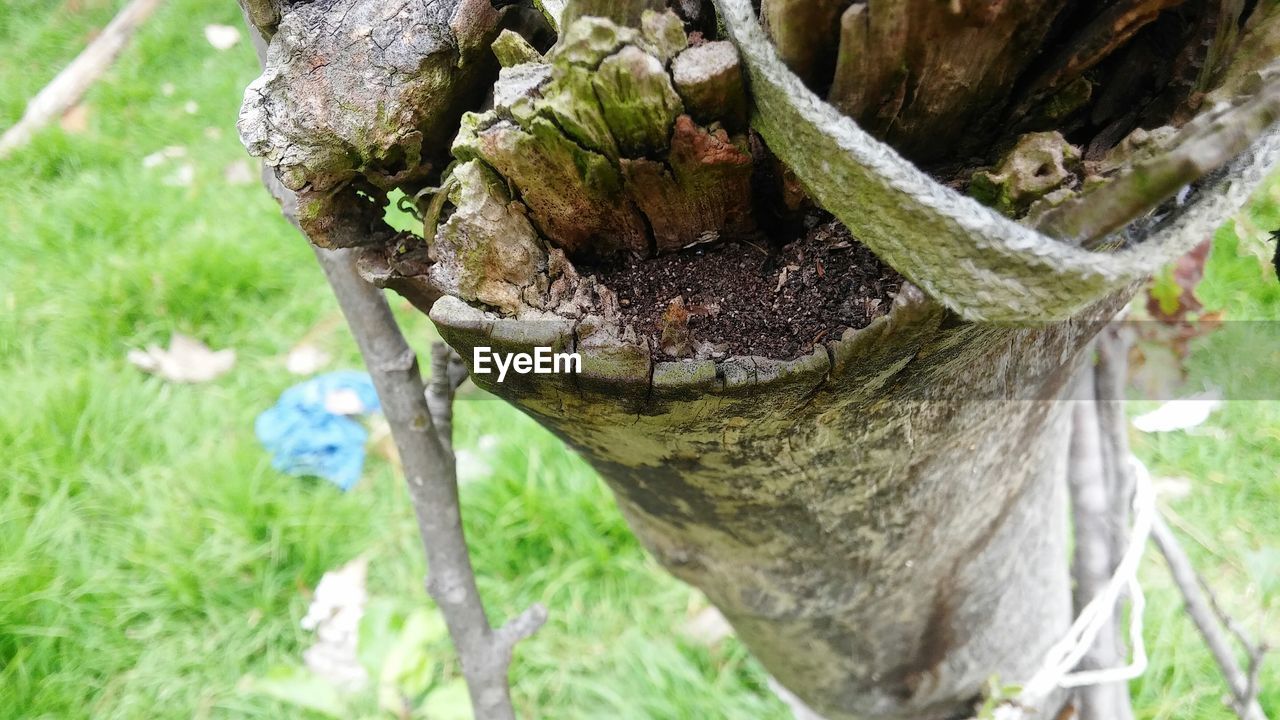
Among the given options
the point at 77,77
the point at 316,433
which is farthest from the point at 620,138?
the point at 77,77

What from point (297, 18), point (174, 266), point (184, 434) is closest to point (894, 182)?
point (297, 18)

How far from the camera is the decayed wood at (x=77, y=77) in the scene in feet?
11.2

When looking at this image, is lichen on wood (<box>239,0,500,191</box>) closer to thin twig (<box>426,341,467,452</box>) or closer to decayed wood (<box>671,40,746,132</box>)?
decayed wood (<box>671,40,746,132</box>)

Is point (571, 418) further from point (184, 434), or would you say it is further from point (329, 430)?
point (184, 434)

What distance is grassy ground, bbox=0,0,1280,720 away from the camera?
1856mm

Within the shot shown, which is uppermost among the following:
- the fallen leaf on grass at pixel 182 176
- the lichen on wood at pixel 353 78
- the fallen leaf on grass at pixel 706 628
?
the fallen leaf on grass at pixel 182 176

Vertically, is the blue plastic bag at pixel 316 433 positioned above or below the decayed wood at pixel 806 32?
above

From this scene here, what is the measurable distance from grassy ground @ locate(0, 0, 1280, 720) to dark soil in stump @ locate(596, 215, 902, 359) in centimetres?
147

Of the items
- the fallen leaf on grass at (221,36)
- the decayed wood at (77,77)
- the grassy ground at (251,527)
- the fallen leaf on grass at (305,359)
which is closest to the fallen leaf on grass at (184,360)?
the grassy ground at (251,527)

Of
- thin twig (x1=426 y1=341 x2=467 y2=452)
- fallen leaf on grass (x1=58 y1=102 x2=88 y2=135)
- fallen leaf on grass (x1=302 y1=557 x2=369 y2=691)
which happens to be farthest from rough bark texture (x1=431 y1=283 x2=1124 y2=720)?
fallen leaf on grass (x1=58 y1=102 x2=88 y2=135)

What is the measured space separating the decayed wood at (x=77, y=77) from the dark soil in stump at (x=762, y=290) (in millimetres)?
3694

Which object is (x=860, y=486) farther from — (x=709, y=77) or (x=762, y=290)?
(x=709, y=77)

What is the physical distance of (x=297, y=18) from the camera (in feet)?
1.78

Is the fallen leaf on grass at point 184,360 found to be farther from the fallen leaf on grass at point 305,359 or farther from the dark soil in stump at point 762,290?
the dark soil in stump at point 762,290
